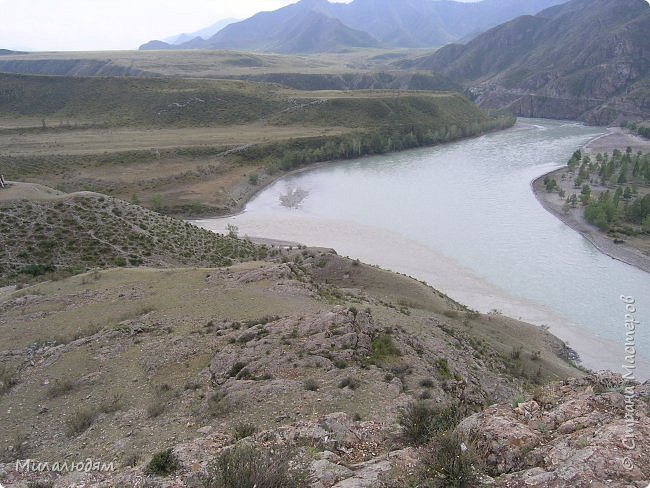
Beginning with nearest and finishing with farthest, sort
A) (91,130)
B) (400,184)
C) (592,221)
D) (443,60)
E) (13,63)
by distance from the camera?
(592,221), (400,184), (91,130), (13,63), (443,60)

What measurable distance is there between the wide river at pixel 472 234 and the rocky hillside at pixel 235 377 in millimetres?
8617

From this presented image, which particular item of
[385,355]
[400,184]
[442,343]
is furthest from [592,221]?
[385,355]

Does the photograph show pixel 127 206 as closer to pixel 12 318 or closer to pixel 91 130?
pixel 12 318

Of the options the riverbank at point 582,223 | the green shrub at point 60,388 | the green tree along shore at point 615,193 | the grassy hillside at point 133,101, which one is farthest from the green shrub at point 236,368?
the grassy hillside at point 133,101

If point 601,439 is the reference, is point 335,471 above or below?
below

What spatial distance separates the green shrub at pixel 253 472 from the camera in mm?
6203

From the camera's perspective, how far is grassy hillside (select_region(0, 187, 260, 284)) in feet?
75.2

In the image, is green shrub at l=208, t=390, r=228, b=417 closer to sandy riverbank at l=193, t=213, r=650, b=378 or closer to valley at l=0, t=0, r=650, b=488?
valley at l=0, t=0, r=650, b=488

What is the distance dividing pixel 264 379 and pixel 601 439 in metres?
6.74

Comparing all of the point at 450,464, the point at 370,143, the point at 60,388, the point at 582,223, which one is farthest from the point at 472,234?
the point at 370,143

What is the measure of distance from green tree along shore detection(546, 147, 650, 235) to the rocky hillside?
27312mm

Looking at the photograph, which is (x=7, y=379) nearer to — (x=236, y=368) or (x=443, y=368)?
(x=236, y=368)

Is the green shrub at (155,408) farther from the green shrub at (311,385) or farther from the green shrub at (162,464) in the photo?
the green shrub at (311,385)

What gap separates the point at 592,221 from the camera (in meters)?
40.8
